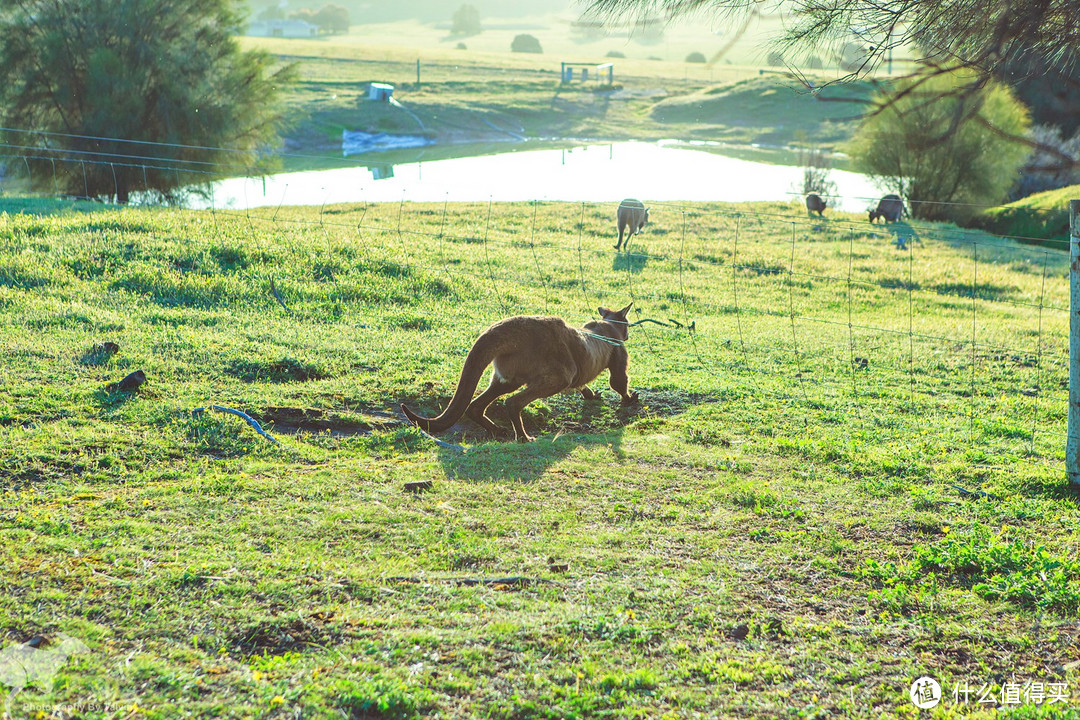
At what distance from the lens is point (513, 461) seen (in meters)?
6.96

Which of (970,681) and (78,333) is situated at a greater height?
(78,333)

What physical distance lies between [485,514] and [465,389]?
186 centimetres

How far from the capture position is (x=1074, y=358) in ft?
20.8

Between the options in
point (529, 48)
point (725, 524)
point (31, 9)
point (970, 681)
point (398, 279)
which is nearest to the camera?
point (970, 681)

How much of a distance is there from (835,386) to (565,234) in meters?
12.7

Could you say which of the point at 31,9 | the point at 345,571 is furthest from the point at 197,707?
the point at 31,9

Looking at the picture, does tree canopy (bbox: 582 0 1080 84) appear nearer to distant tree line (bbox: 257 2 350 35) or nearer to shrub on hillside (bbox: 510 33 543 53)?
shrub on hillside (bbox: 510 33 543 53)

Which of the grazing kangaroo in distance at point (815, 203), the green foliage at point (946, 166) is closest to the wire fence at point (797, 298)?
the grazing kangaroo in distance at point (815, 203)

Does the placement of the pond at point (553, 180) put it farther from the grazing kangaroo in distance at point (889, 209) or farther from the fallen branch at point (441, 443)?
the fallen branch at point (441, 443)

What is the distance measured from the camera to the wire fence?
962 cm

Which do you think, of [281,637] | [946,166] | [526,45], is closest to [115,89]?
[281,637]

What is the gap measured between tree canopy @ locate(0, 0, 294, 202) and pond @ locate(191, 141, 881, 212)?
2.35m

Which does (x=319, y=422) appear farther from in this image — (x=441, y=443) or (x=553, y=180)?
(x=553, y=180)

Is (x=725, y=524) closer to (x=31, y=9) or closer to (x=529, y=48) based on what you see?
(x=31, y=9)
